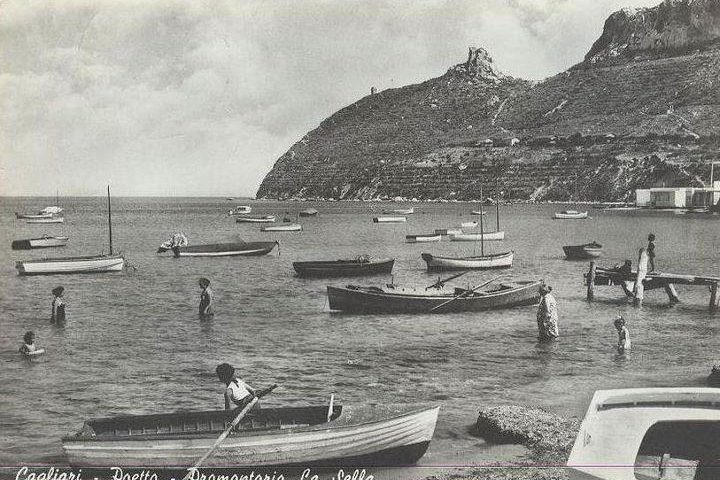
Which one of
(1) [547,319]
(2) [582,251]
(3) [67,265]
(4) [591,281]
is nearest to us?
(1) [547,319]

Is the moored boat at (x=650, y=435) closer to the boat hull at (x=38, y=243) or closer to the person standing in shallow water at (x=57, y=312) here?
the person standing in shallow water at (x=57, y=312)

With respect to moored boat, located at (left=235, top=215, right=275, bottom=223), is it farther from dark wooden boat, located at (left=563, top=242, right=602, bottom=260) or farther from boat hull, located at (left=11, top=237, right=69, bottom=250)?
dark wooden boat, located at (left=563, top=242, right=602, bottom=260)

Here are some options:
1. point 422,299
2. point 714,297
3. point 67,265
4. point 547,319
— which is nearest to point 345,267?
point 422,299

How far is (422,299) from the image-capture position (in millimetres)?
31250

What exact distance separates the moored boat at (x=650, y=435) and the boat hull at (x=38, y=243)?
249 ft

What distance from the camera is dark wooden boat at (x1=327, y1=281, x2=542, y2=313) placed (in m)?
31.3

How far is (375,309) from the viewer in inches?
1270

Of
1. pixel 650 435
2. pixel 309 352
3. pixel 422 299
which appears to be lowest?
pixel 309 352

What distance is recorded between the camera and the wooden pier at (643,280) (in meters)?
31.1

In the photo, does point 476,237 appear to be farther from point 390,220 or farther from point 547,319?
point 547,319

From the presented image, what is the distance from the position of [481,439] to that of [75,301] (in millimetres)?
30235

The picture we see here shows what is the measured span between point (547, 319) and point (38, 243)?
221 ft

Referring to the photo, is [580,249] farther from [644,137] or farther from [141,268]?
[644,137]

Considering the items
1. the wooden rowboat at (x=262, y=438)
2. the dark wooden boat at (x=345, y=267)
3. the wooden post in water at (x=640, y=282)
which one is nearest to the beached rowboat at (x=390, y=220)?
the dark wooden boat at (x=345, y=267)
